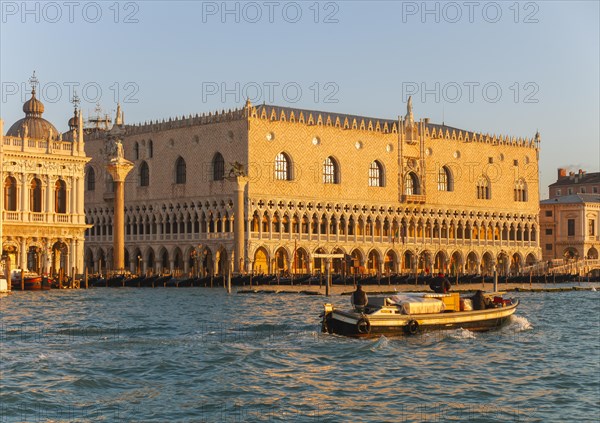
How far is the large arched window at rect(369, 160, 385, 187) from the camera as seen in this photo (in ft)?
270

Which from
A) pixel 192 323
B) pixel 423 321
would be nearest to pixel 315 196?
pixel 192 323

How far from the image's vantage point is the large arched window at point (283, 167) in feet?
249

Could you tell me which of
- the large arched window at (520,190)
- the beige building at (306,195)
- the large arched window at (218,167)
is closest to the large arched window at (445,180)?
the beige building at (306,195)

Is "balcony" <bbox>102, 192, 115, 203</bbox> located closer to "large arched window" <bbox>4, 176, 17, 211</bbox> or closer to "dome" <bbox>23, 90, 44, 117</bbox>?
"dome" <bbox>23, 90, 44, 117</bbox>

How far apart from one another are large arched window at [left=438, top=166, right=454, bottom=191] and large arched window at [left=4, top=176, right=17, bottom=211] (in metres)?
36.9

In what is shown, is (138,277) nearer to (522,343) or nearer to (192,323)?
(192,323)

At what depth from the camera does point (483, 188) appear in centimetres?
9044

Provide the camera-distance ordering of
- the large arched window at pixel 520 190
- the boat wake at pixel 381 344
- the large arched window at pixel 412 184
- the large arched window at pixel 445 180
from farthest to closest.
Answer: the large arched window at pixel 520 190, the large arched window at pixel 445 180, the large arched window at pixel 412 184, the boat wake at pixel 381 344

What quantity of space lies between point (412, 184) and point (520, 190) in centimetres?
1221

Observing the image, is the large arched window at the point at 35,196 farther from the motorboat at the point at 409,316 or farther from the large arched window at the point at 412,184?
the motorboat at the point at 409,316

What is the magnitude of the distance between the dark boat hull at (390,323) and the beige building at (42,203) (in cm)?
3125

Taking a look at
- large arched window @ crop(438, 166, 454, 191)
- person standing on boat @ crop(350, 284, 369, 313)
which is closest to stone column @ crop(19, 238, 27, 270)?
person standing on boat @ crop(350, 284, 369, 313)

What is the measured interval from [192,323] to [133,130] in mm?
49470

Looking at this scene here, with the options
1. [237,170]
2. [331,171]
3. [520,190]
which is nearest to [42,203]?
[237,170]
